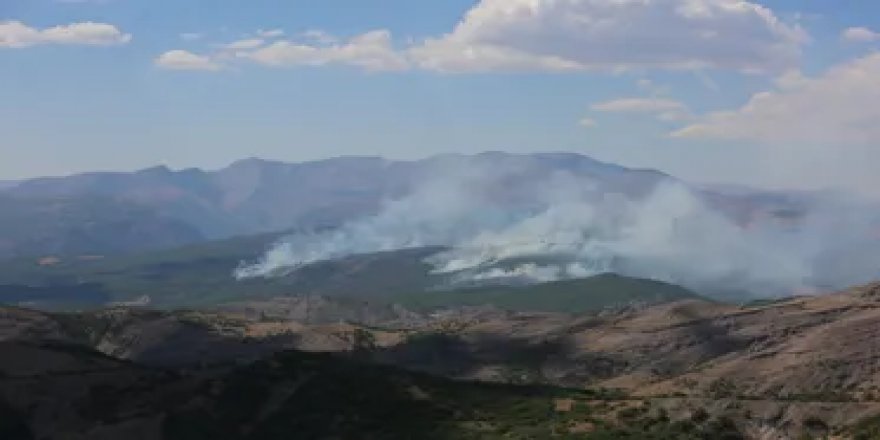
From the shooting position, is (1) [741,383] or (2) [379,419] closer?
(2) [379,419]

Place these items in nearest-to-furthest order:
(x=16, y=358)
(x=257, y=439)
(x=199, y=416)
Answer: (x=257, y=439), (x=199, y=416), (x=16, y=358)

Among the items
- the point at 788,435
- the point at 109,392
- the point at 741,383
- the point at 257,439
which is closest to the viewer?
the point at 788,435

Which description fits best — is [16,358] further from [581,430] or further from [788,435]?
[788,435]

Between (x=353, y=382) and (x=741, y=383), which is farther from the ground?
(x=353, y=382)

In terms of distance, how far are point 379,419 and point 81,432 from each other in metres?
36.9

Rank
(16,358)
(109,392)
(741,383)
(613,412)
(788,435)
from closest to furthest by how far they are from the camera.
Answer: (788,435) → (613,412) → (109,392) → (16,358) → (741,383)

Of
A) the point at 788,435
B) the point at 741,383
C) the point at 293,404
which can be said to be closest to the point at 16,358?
the point at 293,404

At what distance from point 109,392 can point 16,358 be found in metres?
21.1

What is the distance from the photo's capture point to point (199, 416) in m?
117

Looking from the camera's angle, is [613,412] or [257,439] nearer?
[613,412]

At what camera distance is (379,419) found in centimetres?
11019

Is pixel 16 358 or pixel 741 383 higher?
pixel 16 358

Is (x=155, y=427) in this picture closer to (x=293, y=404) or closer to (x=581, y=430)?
(x=293, y=404)

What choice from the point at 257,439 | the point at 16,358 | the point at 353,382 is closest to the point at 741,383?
the point at 353,382
